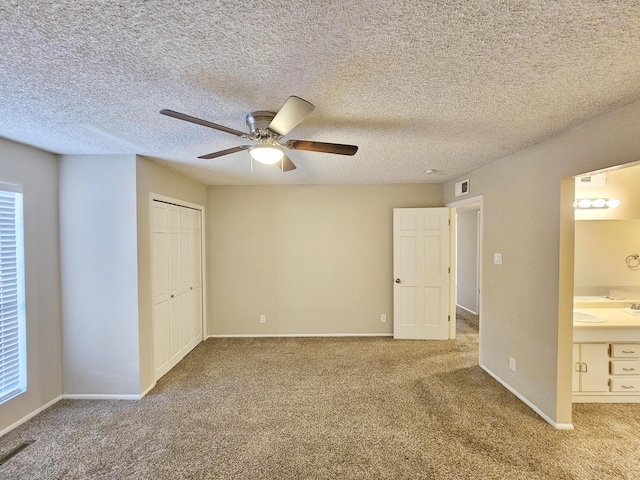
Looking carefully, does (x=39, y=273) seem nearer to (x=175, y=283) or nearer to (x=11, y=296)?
(x=11, y=296)

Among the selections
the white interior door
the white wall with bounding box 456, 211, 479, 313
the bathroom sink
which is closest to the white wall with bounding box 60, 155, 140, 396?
the white interior door

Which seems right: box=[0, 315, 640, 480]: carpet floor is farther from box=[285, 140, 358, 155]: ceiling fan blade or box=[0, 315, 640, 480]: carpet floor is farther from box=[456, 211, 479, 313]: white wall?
box=[456, 211, 479, 313]: white wall

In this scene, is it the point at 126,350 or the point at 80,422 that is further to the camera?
the point at 126,350

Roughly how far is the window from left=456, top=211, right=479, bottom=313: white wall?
6.54 metres

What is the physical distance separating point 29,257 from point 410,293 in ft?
14.6

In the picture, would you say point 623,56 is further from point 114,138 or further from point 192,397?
point 192,397

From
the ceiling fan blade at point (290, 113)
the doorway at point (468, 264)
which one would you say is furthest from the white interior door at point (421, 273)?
the ceiling fan blade at point (290, 113)

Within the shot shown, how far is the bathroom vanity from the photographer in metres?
2.55

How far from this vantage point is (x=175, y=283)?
3.63 meters

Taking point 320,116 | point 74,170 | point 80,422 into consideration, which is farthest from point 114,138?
point 80,422

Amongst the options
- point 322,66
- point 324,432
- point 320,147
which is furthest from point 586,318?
point 322,66

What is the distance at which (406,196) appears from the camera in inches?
178

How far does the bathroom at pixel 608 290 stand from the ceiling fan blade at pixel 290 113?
117 inches

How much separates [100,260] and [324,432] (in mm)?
2632
